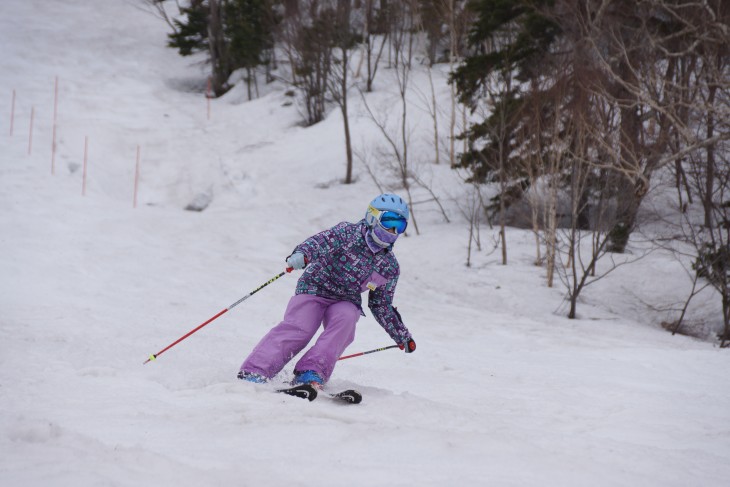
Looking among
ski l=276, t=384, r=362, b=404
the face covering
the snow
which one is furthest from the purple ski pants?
the face covering

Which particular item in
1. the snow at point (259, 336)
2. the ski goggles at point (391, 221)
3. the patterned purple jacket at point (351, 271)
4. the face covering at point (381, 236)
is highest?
the ski goggles at point (391, 221)

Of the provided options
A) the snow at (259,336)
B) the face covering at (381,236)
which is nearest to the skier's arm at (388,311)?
the face covering at (381,236)

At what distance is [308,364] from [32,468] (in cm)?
236

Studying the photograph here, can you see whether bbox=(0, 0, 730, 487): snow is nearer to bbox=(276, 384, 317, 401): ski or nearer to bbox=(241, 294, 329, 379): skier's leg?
bbox=(276, 384, 317, 401): ski

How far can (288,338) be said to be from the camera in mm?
4629

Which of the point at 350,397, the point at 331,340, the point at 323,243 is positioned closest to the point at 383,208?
the point at 323,243

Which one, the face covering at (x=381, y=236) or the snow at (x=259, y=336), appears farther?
the face covering at (x=381, y=236)

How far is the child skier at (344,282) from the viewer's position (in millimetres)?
4672

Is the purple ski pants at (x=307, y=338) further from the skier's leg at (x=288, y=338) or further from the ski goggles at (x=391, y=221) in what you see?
the ski goggles at (x=391, y=221)

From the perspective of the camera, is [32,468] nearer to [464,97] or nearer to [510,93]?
[510,93]

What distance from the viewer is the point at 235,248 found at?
1443 centimetres

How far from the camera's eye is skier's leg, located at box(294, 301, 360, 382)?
14.6 feet

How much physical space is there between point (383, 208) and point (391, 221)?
0.38ft

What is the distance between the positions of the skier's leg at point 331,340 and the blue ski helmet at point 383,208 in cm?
67
